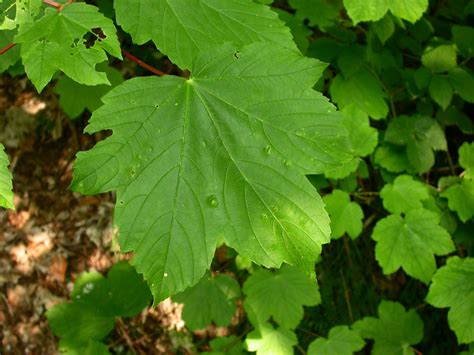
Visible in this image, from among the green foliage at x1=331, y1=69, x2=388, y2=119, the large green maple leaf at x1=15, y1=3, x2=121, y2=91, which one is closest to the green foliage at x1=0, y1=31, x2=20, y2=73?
the large green maple leaf at x1=15, y1=3, x2=121, y2=91

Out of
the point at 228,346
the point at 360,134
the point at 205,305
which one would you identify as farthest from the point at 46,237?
the point at 360,134

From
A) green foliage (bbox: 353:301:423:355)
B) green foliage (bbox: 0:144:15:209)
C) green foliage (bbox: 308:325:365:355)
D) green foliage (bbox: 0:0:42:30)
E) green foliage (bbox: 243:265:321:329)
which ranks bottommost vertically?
green foliage (bbox: 353:301:423:355)

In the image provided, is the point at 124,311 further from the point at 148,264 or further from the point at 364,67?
the point at 364,67

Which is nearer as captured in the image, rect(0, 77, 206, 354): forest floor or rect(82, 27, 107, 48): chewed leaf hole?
rect(82, 27, 107, 48): chewed leaf hole

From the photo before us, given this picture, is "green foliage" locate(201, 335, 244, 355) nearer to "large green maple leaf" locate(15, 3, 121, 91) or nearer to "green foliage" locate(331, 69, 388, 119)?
"green foliage" locate(331, 69, 388, 119)

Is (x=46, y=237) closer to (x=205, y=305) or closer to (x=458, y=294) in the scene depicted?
(x=205, y=305)
